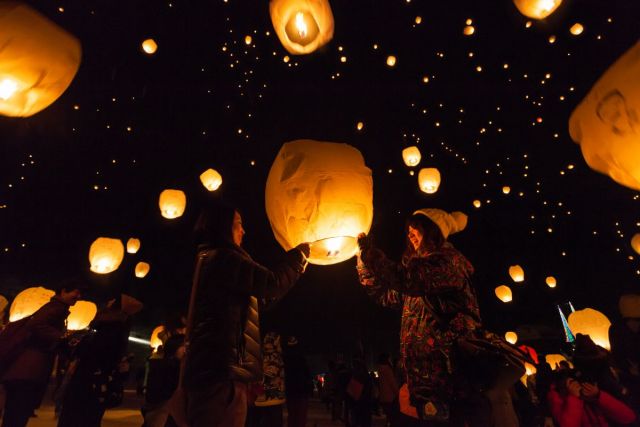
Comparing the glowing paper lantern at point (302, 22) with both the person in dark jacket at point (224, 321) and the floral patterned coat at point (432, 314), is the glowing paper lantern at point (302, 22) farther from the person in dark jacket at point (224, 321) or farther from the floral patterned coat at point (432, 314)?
the floral patterned coat at point (432, 314)

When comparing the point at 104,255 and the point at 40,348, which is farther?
the point at 104,255

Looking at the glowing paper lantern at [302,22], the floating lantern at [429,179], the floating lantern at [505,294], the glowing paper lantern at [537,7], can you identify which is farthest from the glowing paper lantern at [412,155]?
the floating lantern at [505,294]

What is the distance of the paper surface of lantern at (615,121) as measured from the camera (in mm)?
1161

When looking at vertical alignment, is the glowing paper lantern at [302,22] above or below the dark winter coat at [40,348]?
above

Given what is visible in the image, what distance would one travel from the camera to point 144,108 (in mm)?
10586

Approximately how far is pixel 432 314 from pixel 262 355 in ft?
3.81

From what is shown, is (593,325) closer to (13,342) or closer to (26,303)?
(13,342)

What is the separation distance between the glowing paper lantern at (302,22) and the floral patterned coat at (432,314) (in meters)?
2.10

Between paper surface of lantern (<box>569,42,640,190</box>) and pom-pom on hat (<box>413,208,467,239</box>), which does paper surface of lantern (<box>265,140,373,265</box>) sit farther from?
paper surface of lantern (<box>569,42,640,190</box>)

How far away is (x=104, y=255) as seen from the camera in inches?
259

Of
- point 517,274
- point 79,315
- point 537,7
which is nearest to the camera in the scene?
point 537,7

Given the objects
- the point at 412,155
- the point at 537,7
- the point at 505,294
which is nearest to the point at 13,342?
the point at 537,7

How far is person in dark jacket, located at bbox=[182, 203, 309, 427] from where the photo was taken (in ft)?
5.09

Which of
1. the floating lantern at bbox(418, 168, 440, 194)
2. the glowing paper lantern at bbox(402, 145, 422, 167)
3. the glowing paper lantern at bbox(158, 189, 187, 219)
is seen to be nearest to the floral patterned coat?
the floating lantern at bbox(418, 168, 440, 194)
